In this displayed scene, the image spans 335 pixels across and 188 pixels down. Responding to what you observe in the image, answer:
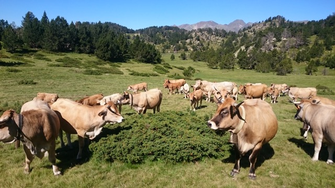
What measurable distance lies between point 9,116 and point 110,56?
2564 inches

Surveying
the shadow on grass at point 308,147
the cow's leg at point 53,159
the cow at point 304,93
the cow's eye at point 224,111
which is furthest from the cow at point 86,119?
the cow at point 304,93

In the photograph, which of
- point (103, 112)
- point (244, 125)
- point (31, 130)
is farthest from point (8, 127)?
point (244, 125)

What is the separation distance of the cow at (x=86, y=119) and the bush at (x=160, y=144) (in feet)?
1.63

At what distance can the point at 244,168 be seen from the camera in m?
7.18

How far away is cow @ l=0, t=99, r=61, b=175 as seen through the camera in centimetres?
530

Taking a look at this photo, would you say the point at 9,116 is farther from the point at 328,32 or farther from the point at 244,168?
the point at 328,32

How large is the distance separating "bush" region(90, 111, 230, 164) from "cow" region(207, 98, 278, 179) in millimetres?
1324

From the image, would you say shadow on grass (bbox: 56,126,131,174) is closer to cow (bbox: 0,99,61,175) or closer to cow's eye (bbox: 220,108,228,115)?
cow (bbox: 0,99,61,175)

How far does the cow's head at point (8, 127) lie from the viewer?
5.18m

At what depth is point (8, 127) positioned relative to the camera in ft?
17.4

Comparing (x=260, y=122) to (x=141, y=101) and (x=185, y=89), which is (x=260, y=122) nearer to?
(x=141, y=101)

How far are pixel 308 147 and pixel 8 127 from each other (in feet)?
35.5

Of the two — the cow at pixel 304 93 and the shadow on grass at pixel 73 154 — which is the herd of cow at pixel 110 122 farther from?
the cow at pixel 304 93

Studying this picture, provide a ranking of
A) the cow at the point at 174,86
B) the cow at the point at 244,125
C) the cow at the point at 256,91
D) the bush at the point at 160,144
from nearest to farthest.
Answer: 1. the cow at the point at 244,125
2. the bush at the point at 160,144
3. the cow at the point at 256,91
4. the cow at the point at 174,86
